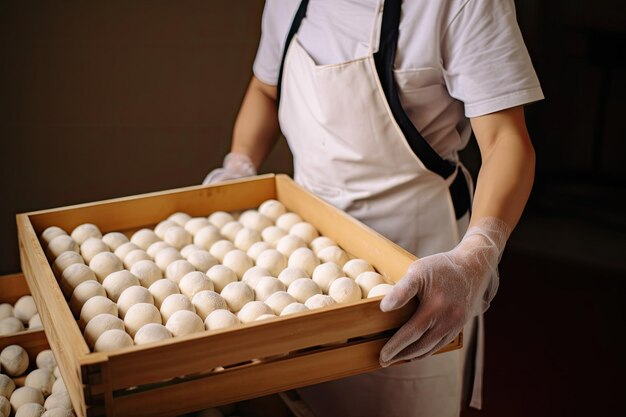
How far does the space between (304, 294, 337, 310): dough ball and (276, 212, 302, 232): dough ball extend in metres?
0.42

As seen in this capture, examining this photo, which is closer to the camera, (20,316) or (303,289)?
(303,289)

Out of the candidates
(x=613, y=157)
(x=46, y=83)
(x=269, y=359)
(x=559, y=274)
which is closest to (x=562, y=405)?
(x=559, y=274)

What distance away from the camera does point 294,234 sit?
165 centimetres

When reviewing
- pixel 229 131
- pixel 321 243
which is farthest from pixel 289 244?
pixel 229 131

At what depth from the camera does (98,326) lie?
119 centimetres

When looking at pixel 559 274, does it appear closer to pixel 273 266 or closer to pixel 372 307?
pixel 273 266

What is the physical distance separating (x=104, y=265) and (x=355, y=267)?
496 mm

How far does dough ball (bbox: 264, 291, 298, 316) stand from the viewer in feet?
4.27

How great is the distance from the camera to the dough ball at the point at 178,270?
1.45 m

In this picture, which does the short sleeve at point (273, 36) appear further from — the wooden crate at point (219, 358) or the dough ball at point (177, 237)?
the wooden crate at point (219, 358)

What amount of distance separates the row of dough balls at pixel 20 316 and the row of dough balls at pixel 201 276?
0.26 metres

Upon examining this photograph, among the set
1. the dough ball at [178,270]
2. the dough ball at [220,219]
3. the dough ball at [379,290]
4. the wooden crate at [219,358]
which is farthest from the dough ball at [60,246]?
the dough ball at [379,290]

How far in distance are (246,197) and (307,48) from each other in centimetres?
40

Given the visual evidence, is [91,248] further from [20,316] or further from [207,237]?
[20,316]
